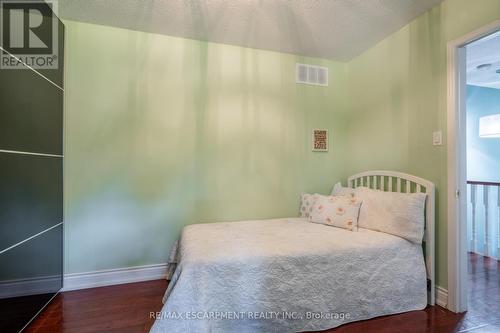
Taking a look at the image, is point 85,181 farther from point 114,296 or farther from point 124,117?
point 114,296

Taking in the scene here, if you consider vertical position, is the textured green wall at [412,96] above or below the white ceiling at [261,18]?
below

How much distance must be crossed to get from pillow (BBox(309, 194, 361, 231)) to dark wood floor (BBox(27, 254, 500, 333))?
71 centimetres

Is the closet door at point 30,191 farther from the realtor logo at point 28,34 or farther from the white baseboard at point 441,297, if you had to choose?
the white baseboard at point 441,297

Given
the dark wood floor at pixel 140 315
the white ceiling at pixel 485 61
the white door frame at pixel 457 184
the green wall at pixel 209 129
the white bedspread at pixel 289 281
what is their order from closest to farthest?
the white bedspread at pixel 289 281, the dark wood floor at pixel 140 315, the white door frame at pixel 457 184, the green wall at pixel 209 129, the white ceiling at pixel 485 61

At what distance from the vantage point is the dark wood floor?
1570 mm

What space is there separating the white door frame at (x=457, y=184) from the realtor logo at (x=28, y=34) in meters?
2.96

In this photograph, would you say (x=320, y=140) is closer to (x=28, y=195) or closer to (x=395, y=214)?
(x=395, y=214)

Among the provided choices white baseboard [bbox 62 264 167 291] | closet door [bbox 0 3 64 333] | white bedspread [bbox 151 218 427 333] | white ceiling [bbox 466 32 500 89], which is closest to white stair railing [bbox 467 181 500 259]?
white ceiling [bbox 466 32 500 89]

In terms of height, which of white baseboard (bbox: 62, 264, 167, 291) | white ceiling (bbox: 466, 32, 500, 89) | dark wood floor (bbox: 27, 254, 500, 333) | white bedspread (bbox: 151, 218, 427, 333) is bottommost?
dark wood floor (bbox: 27, 254, 500, 333)

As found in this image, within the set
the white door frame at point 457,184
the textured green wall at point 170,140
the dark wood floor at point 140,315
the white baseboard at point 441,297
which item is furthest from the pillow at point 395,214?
the textured green wall at point 170,140

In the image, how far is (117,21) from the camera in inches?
83.7

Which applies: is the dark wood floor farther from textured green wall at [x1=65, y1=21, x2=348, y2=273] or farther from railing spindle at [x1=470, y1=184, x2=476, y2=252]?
railing spindle at [x1=470, y1=184, x2=476, y2=252]

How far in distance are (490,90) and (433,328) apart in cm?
389

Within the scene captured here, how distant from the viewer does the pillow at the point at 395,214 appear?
1.79 meters
